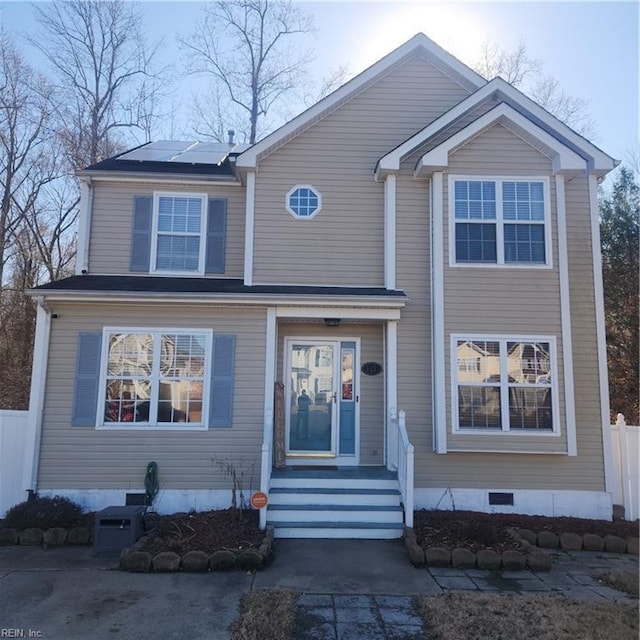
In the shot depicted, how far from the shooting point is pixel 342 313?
812 centimetres

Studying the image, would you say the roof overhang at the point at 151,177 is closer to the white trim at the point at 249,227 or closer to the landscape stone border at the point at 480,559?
the white trim at the point at 249,227

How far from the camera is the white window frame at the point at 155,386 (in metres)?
7.87

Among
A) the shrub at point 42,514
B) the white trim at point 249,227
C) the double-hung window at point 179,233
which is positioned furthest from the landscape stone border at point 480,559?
the double-hung window at point 179,233

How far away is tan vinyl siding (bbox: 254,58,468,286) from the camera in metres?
8.74

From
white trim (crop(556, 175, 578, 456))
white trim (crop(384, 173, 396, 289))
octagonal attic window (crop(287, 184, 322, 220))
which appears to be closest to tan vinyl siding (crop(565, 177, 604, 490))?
white trim (crop(556, 175, 578, 456))

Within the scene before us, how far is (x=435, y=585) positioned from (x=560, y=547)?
2.44 m

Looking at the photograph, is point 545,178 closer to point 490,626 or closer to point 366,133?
point 366,133

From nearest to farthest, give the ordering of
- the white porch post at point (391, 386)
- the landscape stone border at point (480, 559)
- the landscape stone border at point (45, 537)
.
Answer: the landscape stone border at point (480, 559) → the landscape stone border at point (45, 537) → the white porch post at point (391, 386)

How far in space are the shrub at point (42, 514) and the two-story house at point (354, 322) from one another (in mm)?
499

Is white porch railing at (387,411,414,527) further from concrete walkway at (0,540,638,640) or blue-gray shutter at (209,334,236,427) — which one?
blue-gray shutter at (209,334,236,427)

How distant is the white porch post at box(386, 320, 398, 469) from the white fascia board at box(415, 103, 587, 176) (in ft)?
8.95

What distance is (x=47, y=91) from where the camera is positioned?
1758 cm

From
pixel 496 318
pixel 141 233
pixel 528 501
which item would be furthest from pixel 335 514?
pixel 141 233

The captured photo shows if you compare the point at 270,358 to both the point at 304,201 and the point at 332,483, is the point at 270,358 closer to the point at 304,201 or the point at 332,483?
the point at 332,483
